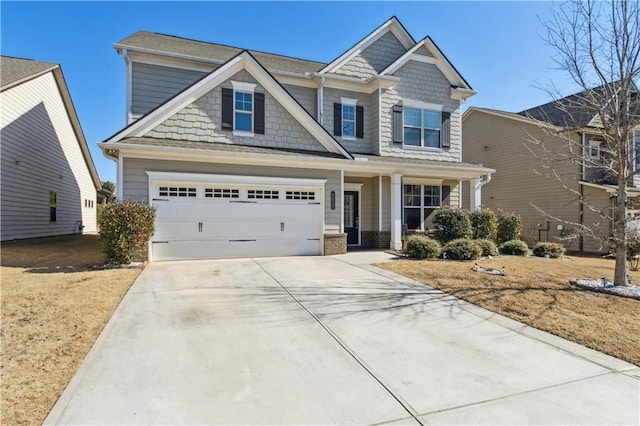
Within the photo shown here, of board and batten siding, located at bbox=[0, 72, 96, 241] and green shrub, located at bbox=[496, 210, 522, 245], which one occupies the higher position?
board and batten siding, located at bbox=[0, 72, 96, 241]

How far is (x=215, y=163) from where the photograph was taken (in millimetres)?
10398

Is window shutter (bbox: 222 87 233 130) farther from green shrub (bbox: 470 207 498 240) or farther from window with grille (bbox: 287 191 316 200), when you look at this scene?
green shrub (bbox: 470 207 498 240)

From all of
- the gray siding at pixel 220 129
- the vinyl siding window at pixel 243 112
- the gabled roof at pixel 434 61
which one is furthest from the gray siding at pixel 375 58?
the vinyl siding window at pixel 243 112

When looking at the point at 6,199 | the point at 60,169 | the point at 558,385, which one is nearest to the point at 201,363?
the point at 558,385

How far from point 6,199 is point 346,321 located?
48.6 feet

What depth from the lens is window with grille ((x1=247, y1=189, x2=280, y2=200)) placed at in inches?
432

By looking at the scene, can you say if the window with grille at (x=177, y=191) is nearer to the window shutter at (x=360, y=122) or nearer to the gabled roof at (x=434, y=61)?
the window shutter at (x=360, y=122)

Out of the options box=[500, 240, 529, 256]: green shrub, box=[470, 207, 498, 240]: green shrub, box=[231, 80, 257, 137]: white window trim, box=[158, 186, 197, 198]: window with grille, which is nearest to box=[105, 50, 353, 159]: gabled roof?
box=[231, 80, 257, 137]: white window trim

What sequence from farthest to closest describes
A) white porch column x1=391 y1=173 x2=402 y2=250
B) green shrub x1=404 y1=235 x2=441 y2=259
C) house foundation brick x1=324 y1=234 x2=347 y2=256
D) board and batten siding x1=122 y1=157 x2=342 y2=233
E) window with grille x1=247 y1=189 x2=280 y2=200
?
white porch column x1=391 y1=173 x2=402 y2=250, house foundation brick x1=324 y1=234 x2=347 y2=256, window with grille x1=247 y1=189 x2=280 y2=200, green shrub x1=404 y1=235 x2=441 y2=259, board and batten siding x1=122 y1=157 x2=342 y2=233

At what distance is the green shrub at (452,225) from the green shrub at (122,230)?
9.69m

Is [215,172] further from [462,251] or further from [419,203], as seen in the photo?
[419,203]

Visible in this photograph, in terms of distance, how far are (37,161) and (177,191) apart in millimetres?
10267

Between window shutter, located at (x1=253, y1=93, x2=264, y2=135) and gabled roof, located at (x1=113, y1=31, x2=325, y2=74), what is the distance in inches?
106

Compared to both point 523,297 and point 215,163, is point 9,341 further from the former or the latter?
point 523,297
